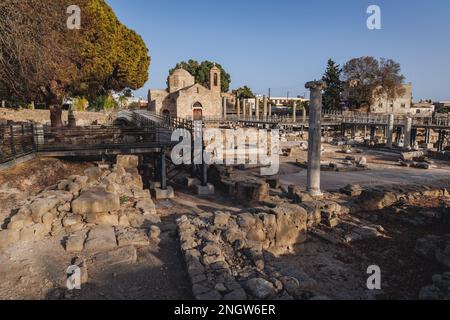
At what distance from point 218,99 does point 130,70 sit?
120 ft

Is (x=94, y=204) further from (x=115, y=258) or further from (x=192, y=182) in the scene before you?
(x=192, y=182)

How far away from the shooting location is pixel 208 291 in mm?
4379

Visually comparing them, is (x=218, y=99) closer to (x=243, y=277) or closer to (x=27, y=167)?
(x=27, y=167)

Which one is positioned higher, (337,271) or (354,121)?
(354,121)

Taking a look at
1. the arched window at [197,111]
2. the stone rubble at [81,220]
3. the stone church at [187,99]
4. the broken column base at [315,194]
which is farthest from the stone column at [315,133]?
the arched window at [197,111]

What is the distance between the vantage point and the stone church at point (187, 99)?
54.6 m

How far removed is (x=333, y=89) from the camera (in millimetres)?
58031

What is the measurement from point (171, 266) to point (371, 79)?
55818mm

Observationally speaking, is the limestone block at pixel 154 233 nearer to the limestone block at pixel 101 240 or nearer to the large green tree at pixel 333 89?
the limestone block at pixel 101 240
